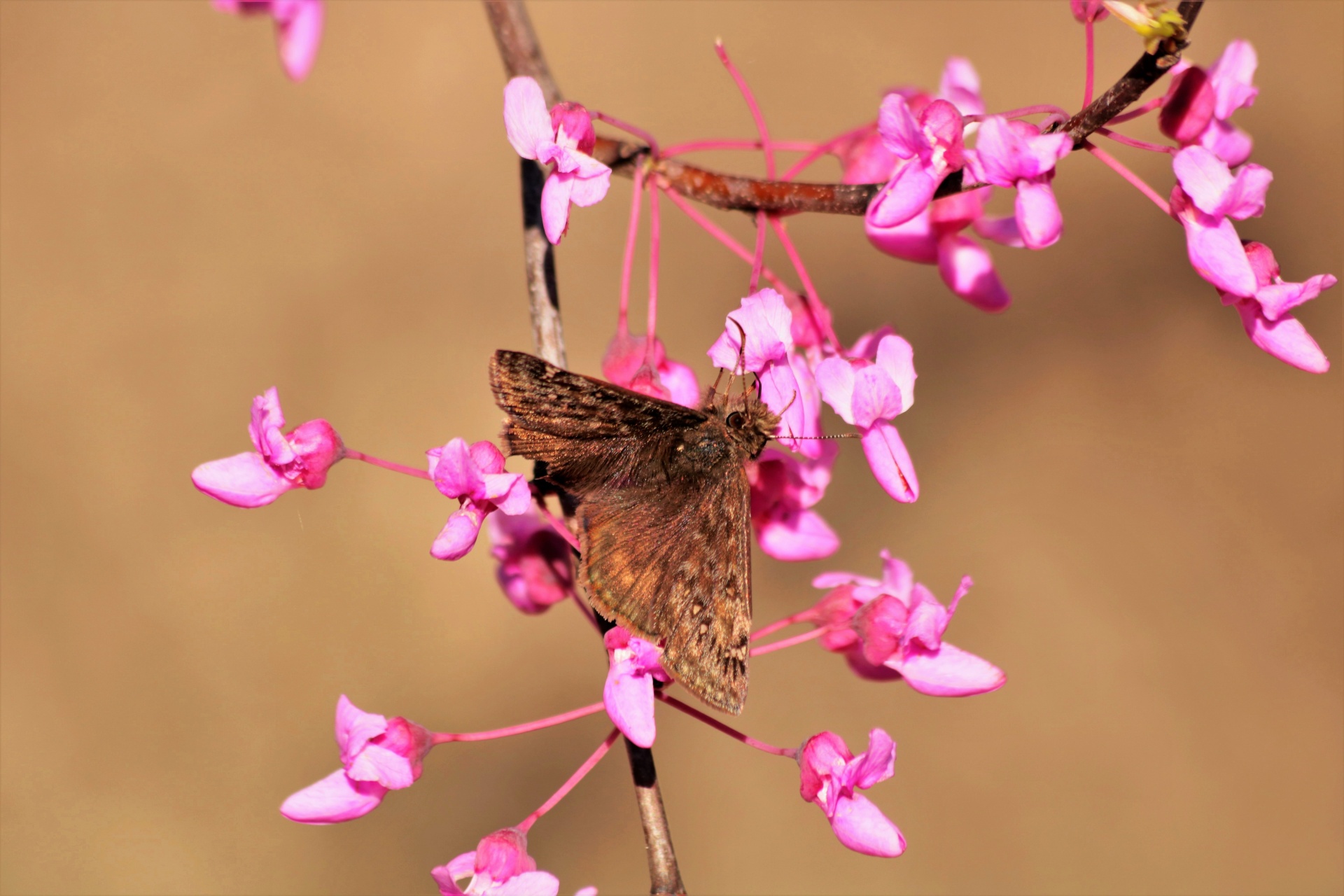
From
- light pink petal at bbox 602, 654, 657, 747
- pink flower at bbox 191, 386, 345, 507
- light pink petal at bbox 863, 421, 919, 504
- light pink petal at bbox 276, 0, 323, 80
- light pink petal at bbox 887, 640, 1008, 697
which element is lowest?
light pink petal at bbox 887, 640, 1008, 697

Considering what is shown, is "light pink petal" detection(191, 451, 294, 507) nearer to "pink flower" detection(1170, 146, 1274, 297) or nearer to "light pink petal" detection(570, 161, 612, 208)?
"light pink petal" detection(570, 161, 612, 208)

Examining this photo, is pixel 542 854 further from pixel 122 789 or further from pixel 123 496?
pixel 123 496

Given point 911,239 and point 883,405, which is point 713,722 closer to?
point 883,405

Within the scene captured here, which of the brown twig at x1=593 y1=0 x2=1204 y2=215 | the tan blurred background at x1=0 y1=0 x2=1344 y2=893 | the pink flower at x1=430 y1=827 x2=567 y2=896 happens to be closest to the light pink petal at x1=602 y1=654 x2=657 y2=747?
the pink flower at x1=430 y1=827 x2=567 y2=896

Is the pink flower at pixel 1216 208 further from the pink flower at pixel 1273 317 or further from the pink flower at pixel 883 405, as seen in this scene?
the pink flower at pixel 883 405

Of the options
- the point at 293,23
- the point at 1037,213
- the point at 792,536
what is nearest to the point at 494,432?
the point at 792,536
